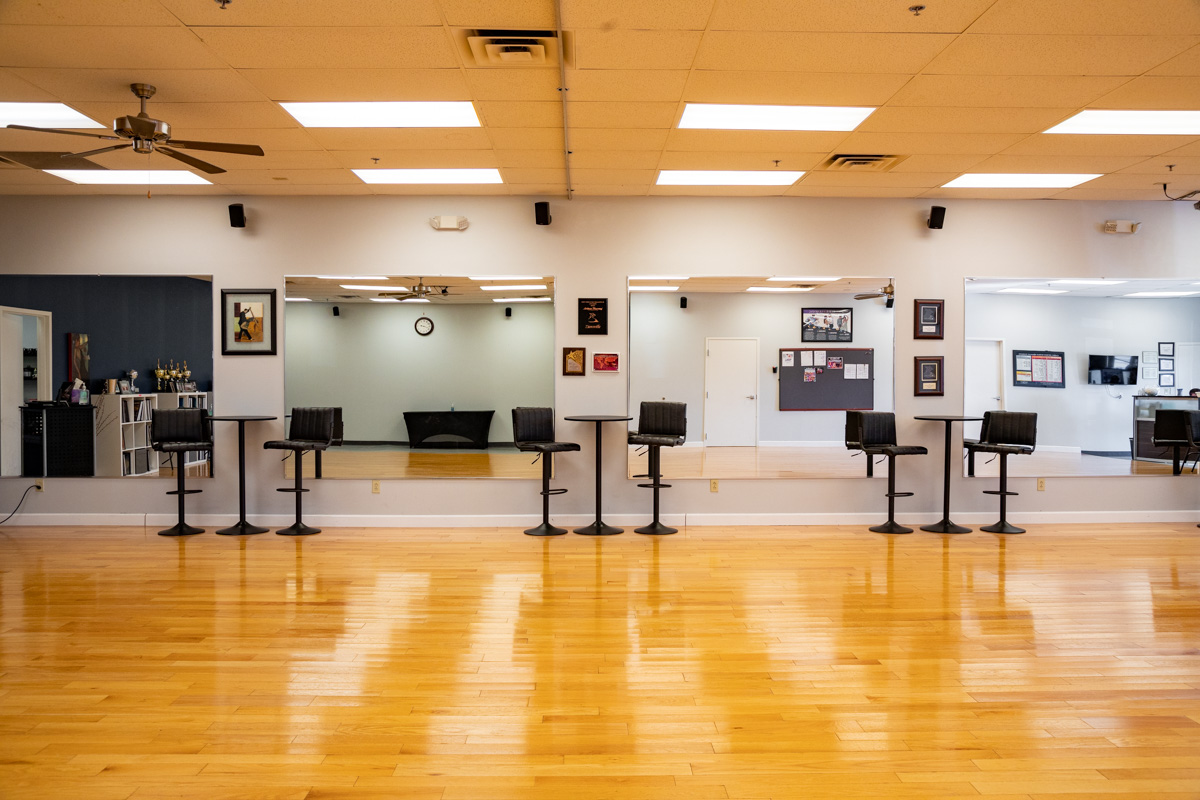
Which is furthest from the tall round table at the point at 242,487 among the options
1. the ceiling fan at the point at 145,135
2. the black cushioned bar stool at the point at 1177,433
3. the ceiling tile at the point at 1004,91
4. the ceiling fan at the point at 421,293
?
the black cushioned bar stool at the point at 1177,433

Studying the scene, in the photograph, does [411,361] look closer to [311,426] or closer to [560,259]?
[311,426]

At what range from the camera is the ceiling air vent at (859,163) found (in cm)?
546

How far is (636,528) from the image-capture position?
6.46m

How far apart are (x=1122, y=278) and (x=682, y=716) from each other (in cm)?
646

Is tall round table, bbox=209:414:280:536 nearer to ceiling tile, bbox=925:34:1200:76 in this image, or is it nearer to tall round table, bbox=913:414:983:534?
ceiling tile, bbox=925:34:1200:76

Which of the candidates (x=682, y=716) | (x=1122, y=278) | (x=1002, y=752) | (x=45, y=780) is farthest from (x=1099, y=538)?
(x=45, y=780)

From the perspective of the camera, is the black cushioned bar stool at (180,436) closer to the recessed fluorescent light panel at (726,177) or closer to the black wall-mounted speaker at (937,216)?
the recessed fluorescent light panel at (726,177)

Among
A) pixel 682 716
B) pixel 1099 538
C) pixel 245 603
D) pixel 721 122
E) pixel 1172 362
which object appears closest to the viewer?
pixel 682 716

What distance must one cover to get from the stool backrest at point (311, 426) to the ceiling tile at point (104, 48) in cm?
312

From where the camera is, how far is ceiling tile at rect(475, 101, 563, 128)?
4.45 m

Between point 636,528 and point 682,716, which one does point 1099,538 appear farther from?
point 682,716

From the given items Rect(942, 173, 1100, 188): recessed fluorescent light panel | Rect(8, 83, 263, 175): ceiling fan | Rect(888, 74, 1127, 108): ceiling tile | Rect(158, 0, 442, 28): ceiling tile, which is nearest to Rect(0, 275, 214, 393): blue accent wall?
Rect(8, 83, 263, 175): ceiling fan

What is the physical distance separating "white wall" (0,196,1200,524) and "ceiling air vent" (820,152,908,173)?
0.92 meters

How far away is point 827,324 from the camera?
28.2ft
